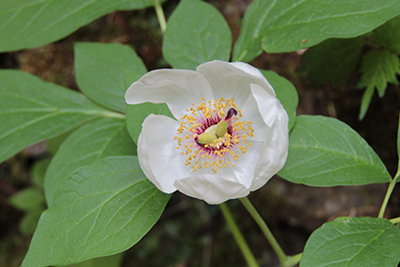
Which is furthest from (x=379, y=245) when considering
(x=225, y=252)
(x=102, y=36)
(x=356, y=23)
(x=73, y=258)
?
(x=102, y=36)

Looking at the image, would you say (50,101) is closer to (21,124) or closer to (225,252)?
(21,124)

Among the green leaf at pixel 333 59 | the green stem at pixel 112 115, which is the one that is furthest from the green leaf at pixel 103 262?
the green leaf at pixel 333 59

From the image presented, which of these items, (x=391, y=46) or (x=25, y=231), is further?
(x=25, y=231)

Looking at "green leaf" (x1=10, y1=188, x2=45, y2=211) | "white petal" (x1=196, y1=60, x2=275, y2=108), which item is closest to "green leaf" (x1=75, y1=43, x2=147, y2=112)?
"white petal" (x1=196, y1=60, x2=275, y2=108)

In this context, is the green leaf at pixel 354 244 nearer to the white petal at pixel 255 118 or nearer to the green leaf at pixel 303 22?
the white petal at pixel 255 118

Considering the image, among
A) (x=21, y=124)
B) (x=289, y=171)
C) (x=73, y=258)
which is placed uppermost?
(x=289, y=171)

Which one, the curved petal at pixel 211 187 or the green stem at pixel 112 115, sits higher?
the curved petal at pixel 211 187

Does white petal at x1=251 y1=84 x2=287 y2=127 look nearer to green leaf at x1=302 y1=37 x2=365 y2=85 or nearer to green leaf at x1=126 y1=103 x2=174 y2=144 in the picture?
green leaf at x1=126 y1=103 x2=174 y2=144
